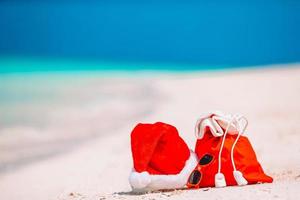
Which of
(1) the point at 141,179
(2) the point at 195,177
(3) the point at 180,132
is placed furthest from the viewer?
(3) the point at 180,132

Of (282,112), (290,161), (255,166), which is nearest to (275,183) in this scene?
(255,166)

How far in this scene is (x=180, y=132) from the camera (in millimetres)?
4422

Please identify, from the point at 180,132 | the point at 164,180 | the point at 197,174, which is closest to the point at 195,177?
the point at 197,174

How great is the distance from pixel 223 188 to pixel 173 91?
16.5 ft

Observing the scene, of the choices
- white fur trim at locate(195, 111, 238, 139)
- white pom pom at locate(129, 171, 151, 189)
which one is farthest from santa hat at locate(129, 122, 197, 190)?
white fur trim at locate(195, 111, 238, 139)

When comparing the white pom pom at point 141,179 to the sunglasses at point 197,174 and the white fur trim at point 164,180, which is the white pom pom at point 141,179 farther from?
the sunglasses at point 197,174

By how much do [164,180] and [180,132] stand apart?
2.28 m

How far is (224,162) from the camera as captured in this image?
221 centimetres

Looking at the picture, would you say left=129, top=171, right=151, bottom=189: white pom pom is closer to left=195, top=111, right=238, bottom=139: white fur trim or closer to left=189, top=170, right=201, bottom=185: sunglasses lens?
left=189, top=170, right=201, bottom=185: sunglasses lens

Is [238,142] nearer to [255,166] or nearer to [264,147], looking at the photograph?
[255,166]

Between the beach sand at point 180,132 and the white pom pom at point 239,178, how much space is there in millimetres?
75

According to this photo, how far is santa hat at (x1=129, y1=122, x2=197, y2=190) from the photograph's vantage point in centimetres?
213

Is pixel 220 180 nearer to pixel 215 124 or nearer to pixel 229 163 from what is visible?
pixel 229 163

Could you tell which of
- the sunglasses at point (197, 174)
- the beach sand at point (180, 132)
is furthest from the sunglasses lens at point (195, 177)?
the beach sand at point (180, 132)
